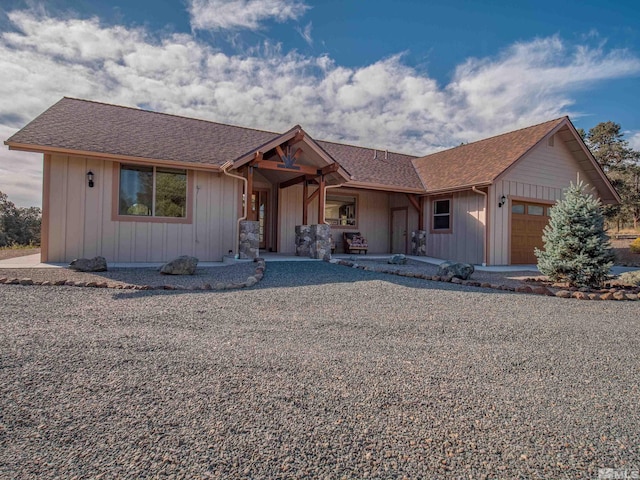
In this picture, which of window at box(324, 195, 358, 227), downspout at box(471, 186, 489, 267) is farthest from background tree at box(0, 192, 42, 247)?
downspout at box(471, 186, 489, 267)

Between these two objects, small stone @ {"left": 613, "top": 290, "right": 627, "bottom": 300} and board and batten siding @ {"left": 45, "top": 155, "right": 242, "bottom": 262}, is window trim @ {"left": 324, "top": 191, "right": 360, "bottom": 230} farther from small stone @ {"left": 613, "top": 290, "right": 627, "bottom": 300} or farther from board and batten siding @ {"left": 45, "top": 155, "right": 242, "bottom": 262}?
small stone @ {"left": 613, "top": 290, "right": 627, "bottom": 300}

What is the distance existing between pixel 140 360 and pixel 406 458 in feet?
7.19

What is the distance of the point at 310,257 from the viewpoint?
10.9m

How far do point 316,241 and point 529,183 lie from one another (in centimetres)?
762

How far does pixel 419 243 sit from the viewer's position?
13750 millimetres

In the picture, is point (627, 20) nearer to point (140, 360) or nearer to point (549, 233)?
point (549, 233)

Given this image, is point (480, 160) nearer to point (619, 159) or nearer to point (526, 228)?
point (526, 228)

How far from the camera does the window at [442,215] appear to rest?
13.0m

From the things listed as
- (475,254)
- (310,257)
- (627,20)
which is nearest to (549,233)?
(475,254)

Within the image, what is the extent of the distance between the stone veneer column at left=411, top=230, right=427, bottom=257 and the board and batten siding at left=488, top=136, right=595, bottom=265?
2680 mm

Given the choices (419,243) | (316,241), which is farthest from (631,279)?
(316,241)

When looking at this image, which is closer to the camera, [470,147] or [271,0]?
[271,0]

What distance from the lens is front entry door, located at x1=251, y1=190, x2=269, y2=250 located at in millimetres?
12438

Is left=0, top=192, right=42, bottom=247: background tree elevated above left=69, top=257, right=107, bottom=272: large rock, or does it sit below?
above
